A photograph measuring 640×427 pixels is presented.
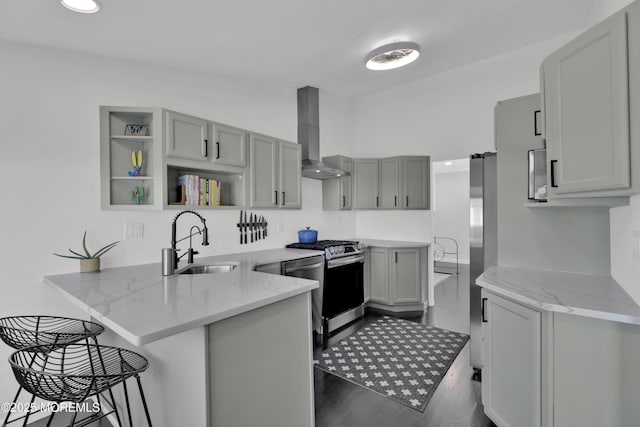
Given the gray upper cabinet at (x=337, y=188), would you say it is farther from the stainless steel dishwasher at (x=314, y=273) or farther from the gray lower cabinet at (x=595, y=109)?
the gray lower cabinet at (x=595, y=109)

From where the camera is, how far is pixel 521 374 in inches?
62.3

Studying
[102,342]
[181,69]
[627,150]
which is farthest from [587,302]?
[181,69]

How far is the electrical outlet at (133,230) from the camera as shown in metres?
2.49

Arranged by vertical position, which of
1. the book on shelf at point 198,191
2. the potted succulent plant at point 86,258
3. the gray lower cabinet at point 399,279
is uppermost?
the book on shelf at point 198,191

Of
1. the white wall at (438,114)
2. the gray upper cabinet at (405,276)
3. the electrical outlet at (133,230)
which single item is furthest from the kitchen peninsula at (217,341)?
the white wall at (438,114)

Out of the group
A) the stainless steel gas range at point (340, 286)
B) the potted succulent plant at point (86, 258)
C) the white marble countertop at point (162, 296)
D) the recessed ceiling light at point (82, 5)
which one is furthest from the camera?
the stainless steel gas range at point (340, 286)

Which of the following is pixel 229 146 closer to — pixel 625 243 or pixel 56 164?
pixel 56 164

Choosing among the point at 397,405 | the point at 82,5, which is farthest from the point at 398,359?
the point at 82,5

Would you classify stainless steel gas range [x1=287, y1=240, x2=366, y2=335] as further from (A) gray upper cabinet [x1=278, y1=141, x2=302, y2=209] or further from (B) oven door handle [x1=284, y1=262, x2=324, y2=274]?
(A) gray upper cabinet [x1=278, y1=141, x2=302, y2=209]

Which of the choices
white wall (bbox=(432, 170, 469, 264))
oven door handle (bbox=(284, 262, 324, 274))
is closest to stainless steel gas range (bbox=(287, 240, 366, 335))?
oven door handle (bbox=(284, 262, 324, 274))

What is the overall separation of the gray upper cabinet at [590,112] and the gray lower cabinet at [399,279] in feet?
8.00

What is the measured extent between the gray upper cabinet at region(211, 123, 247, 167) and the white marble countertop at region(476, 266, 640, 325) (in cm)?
224

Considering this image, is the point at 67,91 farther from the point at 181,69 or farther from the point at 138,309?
the point at 138,309

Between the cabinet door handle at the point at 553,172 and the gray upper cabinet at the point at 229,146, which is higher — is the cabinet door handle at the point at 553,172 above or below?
below
